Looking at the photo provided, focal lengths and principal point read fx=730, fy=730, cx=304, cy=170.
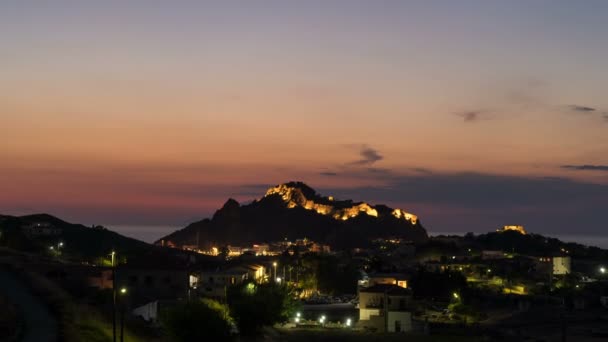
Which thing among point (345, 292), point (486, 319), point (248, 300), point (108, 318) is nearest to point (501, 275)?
point (345, 292)

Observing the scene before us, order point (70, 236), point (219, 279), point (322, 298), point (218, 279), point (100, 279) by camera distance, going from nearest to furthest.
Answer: point (100, 279)
point (218, 279)
point (219, 279)
point (322, 298)
point (70, 236)

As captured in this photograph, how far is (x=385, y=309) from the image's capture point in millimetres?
74688

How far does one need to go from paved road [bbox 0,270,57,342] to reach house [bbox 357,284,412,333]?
36.0 m

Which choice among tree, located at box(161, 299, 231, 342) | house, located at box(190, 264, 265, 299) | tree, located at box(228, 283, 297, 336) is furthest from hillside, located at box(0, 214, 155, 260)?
tree, located at box(161, 299, 231, 342)

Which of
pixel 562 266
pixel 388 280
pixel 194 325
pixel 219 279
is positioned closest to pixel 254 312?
pixel 194 325

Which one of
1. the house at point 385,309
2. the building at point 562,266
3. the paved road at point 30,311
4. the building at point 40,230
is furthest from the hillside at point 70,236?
the building at point 562,266

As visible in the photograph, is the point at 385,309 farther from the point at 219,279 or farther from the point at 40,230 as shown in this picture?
the point at 40,230

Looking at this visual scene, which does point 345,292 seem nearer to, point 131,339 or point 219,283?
point 219,283

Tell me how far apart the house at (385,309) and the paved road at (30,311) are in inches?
1417

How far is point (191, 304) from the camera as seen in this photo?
42.4 meters

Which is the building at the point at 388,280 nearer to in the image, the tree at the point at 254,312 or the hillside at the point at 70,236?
the hillside at the point at 70,236

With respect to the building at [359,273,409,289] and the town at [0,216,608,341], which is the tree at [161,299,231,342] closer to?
the town at [0,216,608,341]

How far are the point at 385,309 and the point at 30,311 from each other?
4196cm

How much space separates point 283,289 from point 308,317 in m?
11.8
